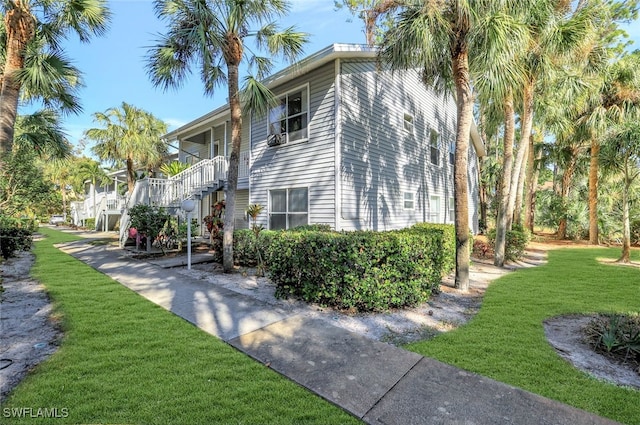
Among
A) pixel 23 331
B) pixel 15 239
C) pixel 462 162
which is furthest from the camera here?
pixel 15 239

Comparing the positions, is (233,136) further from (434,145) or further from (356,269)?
(434,145)

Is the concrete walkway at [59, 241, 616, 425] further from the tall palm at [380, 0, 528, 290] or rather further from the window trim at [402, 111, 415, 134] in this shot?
the window trim at [402, 111, 415, 134]

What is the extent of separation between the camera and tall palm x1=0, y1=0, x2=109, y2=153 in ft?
25.2

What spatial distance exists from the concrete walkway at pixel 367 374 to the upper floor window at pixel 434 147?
1096cm

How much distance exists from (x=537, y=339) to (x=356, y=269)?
2617 mm

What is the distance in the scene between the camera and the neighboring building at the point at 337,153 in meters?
9.10

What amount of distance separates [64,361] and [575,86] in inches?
611

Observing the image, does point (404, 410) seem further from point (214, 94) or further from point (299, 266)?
point (214, 94)

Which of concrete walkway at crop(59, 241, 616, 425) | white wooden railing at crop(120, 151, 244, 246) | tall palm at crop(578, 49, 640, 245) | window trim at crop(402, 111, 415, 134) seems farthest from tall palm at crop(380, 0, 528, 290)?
tall palm at crop(578, 49, 640, 245)

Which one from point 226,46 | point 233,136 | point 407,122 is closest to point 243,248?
point 233,136

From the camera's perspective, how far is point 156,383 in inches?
113

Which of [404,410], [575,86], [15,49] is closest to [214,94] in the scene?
[15,49]

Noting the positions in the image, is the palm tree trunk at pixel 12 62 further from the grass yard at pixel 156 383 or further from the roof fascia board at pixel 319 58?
the grass yard at pixel 156 383

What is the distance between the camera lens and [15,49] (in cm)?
780
